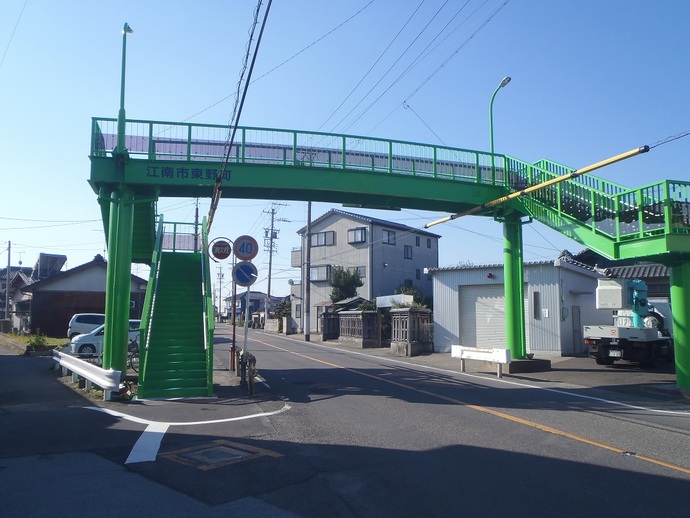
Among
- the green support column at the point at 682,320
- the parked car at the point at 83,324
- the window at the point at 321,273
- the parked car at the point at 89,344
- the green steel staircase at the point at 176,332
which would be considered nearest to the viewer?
the green steel staircase at the point at 176,332

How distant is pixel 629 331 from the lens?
18.5 m

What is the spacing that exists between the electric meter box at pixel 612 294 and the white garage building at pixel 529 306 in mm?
3175

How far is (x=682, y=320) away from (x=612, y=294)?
6.57 meters

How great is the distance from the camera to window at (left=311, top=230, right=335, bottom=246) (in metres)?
52.6

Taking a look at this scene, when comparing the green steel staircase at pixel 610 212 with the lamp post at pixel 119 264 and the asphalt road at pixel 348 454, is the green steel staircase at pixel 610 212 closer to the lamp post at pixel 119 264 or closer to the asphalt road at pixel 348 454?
the asphalt road at pixel 348 454

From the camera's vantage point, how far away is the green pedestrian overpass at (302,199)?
13.2 m

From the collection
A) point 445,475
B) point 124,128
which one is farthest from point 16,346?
point 445,475

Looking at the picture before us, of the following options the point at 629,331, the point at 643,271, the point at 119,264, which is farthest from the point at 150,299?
the point at 643,271

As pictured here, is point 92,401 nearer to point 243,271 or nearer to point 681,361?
point 243,271

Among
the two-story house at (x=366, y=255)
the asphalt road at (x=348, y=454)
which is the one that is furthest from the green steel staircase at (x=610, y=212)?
the two-story house at (x=366, y=255)

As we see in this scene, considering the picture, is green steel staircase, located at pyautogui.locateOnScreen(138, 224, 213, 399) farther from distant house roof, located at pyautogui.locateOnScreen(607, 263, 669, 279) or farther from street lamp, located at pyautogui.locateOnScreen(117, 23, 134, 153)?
distant house roof, located at pyautogui.locateOnScreen(607, 263, 669, 279)

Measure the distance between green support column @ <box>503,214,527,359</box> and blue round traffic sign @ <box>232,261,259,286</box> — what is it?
899cm

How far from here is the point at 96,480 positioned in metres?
5.92

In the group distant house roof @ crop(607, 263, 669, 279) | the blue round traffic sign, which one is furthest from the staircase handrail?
distant house roof @ crop(607, 263, 669, 279)
